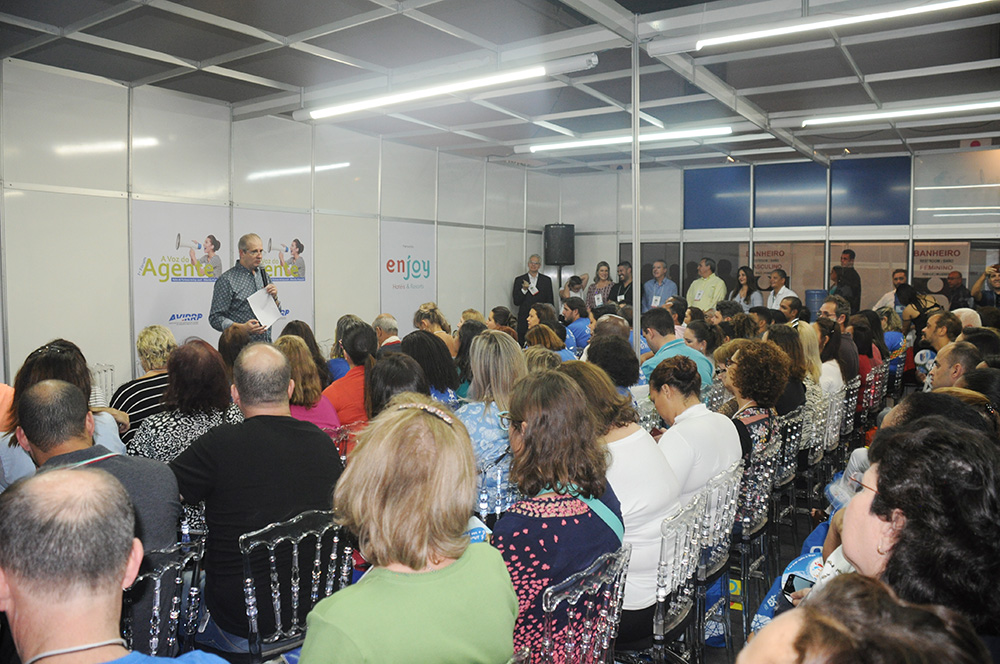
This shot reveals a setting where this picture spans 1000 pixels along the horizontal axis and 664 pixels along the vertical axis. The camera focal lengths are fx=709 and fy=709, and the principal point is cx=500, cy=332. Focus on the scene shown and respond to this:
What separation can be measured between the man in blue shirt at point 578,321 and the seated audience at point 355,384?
11.1 ft

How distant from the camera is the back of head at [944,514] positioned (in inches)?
54.2

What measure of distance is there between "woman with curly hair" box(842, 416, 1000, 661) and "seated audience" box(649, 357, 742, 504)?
131 centimetres

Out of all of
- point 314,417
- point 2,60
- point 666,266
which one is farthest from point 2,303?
point 666,266

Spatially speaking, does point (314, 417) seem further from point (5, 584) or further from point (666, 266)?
point (666, 266)

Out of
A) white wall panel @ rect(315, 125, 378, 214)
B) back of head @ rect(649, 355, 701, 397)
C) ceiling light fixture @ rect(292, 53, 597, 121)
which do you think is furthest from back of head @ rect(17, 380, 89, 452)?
white wall panel @ rect(315, 125, 378, 214)

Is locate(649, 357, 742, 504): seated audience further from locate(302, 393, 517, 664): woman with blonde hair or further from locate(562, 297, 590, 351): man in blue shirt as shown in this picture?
locate(562, 297, 590, 351): man in blue shirt

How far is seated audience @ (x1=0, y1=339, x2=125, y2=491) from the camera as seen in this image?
3.20 m

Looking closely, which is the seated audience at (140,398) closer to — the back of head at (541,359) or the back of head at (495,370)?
the back of head at (495,370)

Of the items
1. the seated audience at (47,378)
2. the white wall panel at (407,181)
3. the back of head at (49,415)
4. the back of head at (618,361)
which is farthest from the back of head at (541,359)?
the white wall panel at (407,181)

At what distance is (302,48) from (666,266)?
28.1ft

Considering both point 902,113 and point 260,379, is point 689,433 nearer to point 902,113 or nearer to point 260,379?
point 260,379

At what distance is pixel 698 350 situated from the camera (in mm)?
5848

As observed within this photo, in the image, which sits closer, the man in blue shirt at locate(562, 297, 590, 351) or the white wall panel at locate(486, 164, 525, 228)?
the man in blue shirt at locate(562, 297, 590, 351)

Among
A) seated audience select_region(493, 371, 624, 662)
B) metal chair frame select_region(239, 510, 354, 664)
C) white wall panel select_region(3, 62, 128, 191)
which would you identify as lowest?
metal chair frame select_region(239, 510, 354, 664)
